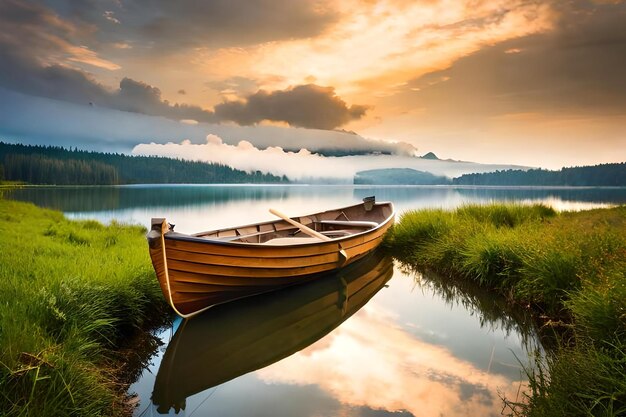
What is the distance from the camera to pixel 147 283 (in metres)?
7.35

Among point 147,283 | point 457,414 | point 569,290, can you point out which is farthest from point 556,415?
point 147,283

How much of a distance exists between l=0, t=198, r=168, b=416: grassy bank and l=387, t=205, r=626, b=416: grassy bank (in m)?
4.32

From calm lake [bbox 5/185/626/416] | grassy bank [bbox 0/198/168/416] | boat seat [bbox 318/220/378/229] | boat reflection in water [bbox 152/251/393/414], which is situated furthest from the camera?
boat seat [bbox 318/220/378/229]

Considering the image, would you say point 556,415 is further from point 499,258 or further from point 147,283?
point 147,283

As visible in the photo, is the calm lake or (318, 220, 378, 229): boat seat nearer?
the calm lake

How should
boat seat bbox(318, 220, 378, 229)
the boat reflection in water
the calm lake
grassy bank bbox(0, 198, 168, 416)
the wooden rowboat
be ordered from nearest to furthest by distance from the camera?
grassy bank bbox(0, 198, 168, 416)
the calm lake
the boat reflection in water
the wooden rowboat
boat seat bbox(318, 220, 378, 229)

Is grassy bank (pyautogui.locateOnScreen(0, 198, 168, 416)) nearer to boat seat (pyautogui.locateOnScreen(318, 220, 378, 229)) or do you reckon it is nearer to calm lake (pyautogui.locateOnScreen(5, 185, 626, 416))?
calm lake (pyautogui.locateOnScreen(5, 185, 626, 416))

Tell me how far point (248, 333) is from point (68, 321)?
2.96m

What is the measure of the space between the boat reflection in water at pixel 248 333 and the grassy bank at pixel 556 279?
2651mm

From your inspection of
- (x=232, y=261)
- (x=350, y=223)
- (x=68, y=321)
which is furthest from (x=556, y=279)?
(x=68, y=321)

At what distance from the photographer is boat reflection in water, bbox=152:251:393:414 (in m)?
5.68

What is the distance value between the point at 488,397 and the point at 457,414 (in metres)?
0.60

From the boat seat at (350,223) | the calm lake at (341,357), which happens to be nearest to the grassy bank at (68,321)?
the calm lake at (341,357)

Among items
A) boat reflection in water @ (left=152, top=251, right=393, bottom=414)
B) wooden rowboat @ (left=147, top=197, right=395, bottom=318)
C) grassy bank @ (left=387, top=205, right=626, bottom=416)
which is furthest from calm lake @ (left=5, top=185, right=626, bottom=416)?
grassy bank @ (left=387, top=205, right=626, bottom=416)
